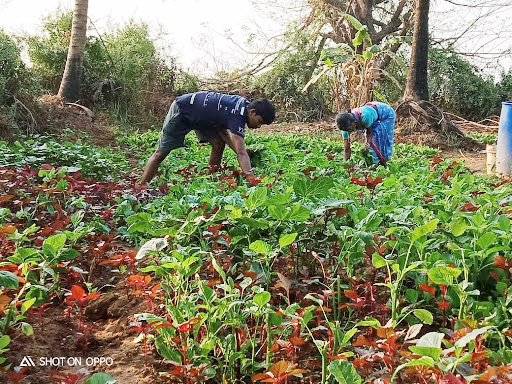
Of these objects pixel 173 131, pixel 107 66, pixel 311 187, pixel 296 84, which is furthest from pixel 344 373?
pixel 296 84

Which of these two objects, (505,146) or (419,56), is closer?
(505,146)

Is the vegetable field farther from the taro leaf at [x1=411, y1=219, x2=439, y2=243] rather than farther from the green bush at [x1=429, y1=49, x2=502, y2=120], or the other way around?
the green bush at [x1=429, y1=49, x2=502, y2=120]

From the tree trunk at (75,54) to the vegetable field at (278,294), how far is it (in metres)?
8.40

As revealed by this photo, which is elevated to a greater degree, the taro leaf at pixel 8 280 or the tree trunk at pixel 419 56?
the tree trunk at pixel 419 56

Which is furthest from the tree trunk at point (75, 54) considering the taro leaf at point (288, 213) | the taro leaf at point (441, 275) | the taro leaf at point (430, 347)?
the taro leaf at point (430, 347)

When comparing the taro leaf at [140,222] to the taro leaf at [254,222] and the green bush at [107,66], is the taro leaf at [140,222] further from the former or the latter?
the green bush at [107,66]

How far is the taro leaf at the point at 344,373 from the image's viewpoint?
1.58 m

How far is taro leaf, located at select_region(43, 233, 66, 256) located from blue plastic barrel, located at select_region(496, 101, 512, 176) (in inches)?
246

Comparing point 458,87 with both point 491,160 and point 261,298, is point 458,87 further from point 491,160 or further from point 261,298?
point 261,298

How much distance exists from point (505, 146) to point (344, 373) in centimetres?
648

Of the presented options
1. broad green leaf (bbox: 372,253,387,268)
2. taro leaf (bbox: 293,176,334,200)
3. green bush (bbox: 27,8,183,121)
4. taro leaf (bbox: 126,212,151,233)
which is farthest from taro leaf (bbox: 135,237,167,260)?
green bush (bbox: 27,8,183,121)

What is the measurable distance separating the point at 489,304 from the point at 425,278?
298 millimetres

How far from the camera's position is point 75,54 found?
1123 cm

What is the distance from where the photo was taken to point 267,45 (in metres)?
17.6
